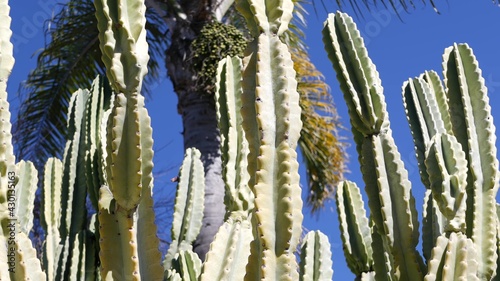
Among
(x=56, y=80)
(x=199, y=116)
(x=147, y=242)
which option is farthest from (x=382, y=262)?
(x=56, y=80)

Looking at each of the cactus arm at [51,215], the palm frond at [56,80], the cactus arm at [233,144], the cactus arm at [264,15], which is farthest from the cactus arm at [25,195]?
the palm frond at [56,80]

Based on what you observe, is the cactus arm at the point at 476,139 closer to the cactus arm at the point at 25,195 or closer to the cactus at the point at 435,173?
the cactus at the point at 435,173

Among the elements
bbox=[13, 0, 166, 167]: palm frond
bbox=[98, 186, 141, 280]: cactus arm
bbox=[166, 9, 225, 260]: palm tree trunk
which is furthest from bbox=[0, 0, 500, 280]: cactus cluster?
bbox=[13, 0, 166, 167]: palm frond

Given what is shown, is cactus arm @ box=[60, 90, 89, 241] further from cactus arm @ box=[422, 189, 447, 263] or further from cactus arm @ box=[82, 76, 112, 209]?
cactus arm @ box=[422, 189, 447, 263]

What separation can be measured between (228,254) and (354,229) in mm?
1070

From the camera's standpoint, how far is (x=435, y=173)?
258 cm

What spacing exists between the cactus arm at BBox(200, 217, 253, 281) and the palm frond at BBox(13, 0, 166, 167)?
20.6 feet

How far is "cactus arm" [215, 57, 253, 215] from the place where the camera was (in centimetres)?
283

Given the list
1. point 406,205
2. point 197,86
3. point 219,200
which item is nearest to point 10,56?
point 406,205

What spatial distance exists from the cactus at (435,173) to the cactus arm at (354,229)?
35 cm

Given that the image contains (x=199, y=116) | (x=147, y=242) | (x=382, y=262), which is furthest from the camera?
(x=199, y=116)

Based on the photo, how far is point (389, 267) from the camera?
2.72 metres

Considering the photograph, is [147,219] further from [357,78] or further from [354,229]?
[354,229]

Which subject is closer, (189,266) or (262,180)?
(262,180)
